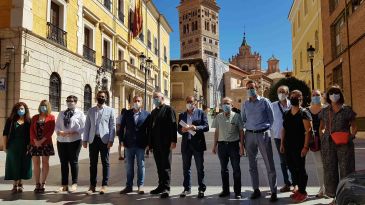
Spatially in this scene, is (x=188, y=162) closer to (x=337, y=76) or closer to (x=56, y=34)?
(x=56, y=34)

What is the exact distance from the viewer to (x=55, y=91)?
17.4m

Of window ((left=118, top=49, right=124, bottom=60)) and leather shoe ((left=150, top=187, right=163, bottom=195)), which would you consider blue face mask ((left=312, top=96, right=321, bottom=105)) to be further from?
window ((left=118, top=49, right=124, bottom=60))

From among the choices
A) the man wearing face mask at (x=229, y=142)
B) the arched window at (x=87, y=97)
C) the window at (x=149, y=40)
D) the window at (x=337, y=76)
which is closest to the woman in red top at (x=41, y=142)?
the man wearing face mask at (x=229, y=142)

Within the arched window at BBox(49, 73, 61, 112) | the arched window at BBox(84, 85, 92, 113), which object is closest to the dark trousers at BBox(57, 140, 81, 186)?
the arched window at BBox(49, 73, 61, 112)

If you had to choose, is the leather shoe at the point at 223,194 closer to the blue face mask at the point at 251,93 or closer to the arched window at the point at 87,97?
the blue face mask at the point at 251,93

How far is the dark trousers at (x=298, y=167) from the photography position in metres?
5.90

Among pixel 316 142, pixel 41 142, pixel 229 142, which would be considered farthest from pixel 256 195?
pixel 41 142

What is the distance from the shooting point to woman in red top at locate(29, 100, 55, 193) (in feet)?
22.6

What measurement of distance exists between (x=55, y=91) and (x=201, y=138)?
1260cm

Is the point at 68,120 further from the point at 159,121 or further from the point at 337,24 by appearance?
the point at 337,24

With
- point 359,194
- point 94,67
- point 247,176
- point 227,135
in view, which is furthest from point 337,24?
point 359,194

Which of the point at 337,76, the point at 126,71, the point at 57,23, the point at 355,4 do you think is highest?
the point at 355,4

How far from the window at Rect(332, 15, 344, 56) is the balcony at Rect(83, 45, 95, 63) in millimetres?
14762

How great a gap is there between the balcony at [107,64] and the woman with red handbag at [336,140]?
64.3ft
